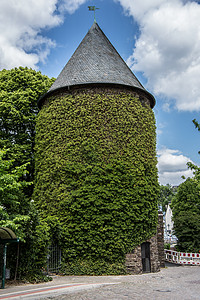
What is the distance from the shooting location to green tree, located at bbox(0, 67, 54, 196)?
22.6 m

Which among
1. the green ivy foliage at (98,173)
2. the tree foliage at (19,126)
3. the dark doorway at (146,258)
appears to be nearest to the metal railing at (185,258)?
the dark doorway at (146,258)

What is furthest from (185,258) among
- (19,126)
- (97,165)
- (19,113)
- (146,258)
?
(19,113)

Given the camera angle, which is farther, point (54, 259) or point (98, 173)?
point (98, 173)

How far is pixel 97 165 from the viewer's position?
1756 cm

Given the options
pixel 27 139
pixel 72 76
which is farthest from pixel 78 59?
pixel 27 139

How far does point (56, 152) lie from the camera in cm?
1875

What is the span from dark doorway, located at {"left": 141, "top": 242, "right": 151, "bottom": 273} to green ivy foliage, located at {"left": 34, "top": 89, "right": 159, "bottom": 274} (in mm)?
783

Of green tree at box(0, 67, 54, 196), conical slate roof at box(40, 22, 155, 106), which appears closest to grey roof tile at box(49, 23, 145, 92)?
conical slate roof at box(40, 22, 155, 106)

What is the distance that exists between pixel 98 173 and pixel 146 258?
5.79 m

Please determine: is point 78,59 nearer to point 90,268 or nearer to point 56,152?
point 56,152

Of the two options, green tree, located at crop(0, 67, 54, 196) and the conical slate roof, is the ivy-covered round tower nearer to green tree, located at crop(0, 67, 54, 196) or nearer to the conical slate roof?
the conical slate roof

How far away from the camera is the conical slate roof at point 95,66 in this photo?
64.0 feet

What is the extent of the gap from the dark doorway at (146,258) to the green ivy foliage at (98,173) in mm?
783

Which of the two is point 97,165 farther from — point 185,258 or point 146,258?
point 185,258
